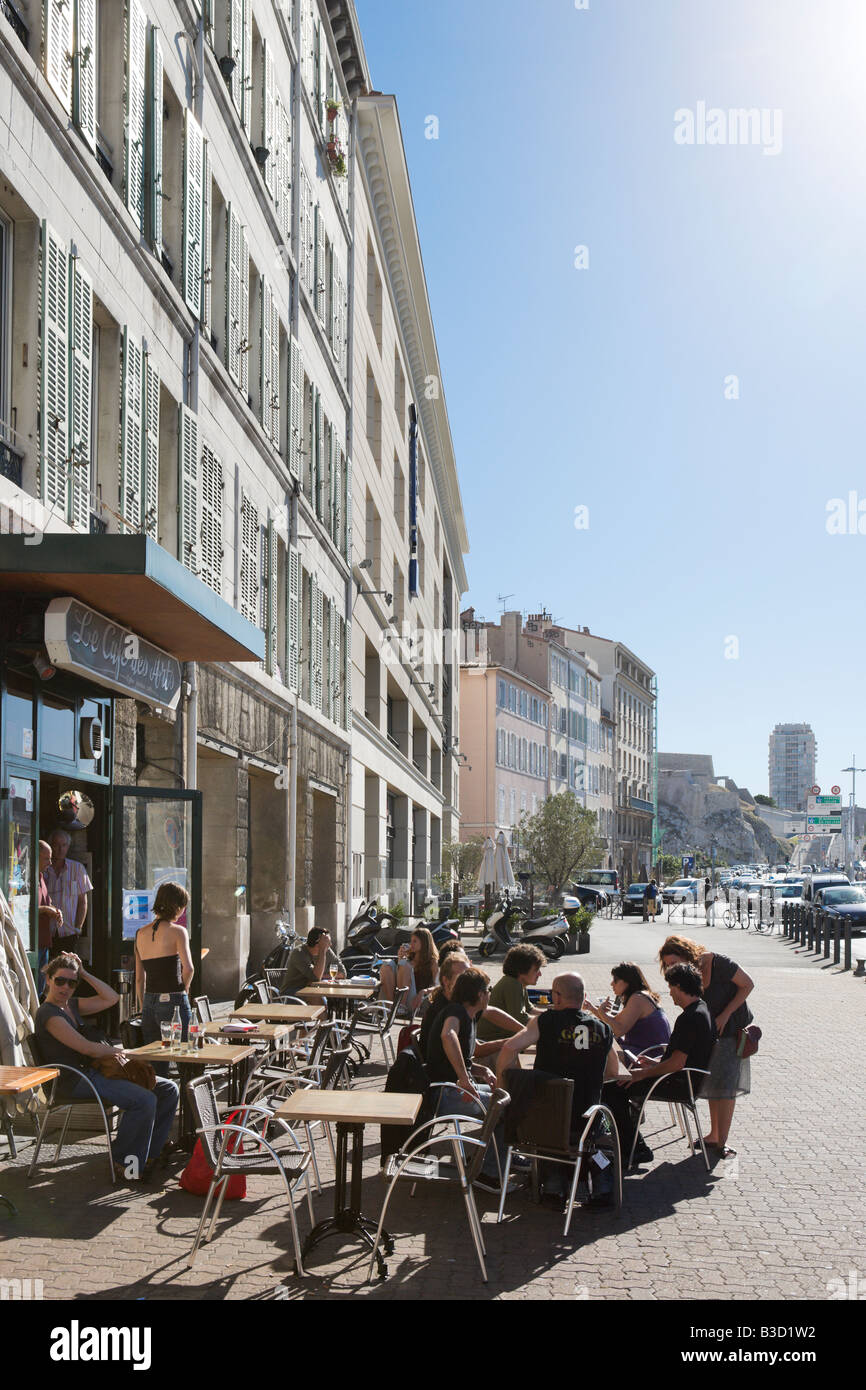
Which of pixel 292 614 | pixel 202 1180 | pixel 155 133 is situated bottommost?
pixel 202 1180

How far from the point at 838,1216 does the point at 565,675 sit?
3006 inches

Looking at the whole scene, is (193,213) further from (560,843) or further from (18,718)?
(560,843)

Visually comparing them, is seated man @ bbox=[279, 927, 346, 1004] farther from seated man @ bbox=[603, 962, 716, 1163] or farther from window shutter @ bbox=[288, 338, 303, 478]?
window shutter @ bbox=[288, 338, 303, 478]

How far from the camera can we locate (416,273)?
126ft

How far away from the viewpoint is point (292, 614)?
21.8m

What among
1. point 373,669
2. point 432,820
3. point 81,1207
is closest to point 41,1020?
point 81,1207

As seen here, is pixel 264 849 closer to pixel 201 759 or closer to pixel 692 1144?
pixel 201 759

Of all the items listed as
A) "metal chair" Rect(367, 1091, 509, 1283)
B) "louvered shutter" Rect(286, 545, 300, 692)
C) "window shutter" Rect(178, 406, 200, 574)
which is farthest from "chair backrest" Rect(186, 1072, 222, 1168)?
"louvered shutter" Rect(286, 545, 300, 692)

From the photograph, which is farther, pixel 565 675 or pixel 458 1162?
pixel 565 675

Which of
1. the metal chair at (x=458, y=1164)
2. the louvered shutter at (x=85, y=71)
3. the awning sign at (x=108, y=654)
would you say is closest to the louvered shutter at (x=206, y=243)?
the louvered shutter at (x=85, y=71)

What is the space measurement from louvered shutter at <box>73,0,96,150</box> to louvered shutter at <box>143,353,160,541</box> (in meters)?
2.58

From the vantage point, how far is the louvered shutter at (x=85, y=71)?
11.2 m

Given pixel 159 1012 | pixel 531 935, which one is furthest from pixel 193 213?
pixel 531 935

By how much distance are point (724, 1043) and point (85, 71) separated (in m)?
9.24
